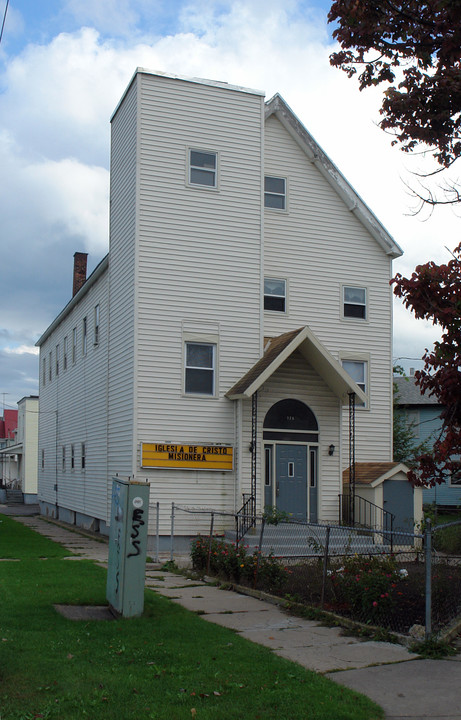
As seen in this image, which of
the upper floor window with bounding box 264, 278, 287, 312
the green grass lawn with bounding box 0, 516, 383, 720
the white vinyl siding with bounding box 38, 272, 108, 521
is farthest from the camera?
the white vinyl siding with bounding box 38, 272, 108, 521

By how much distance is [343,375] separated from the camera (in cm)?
1972

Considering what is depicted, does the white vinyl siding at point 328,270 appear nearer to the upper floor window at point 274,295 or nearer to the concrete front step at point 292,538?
the upper floor window at point 274,295

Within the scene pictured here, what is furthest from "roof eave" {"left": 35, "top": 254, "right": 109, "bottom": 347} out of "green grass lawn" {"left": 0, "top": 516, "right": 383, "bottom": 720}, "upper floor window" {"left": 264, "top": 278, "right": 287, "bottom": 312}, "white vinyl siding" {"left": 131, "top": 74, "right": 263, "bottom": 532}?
"green grass lawn" {"left": 0, "top": 516, "right": 383, "bottom": 720}

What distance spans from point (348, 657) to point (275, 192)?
16.6 metres

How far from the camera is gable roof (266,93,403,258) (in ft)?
74.7

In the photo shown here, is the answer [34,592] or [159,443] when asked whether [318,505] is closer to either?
[159,443]

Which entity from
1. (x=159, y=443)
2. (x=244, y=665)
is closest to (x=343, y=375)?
(x=159, y=443)

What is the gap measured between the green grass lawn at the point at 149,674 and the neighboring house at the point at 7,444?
53.6m

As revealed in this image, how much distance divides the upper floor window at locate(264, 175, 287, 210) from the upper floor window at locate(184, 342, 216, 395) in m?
5.02

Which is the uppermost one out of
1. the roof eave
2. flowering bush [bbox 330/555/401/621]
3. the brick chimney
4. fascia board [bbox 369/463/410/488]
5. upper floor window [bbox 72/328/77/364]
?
the brick chimney

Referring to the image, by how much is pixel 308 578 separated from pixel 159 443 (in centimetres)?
761

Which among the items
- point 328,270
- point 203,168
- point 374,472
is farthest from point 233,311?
point 374,472

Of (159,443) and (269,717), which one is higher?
(159,443)

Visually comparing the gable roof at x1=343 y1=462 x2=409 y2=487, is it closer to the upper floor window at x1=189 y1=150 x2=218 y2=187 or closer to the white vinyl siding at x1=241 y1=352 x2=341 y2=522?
the white vinyl siding at x1=241 y1=352 x2=341 y2=522
